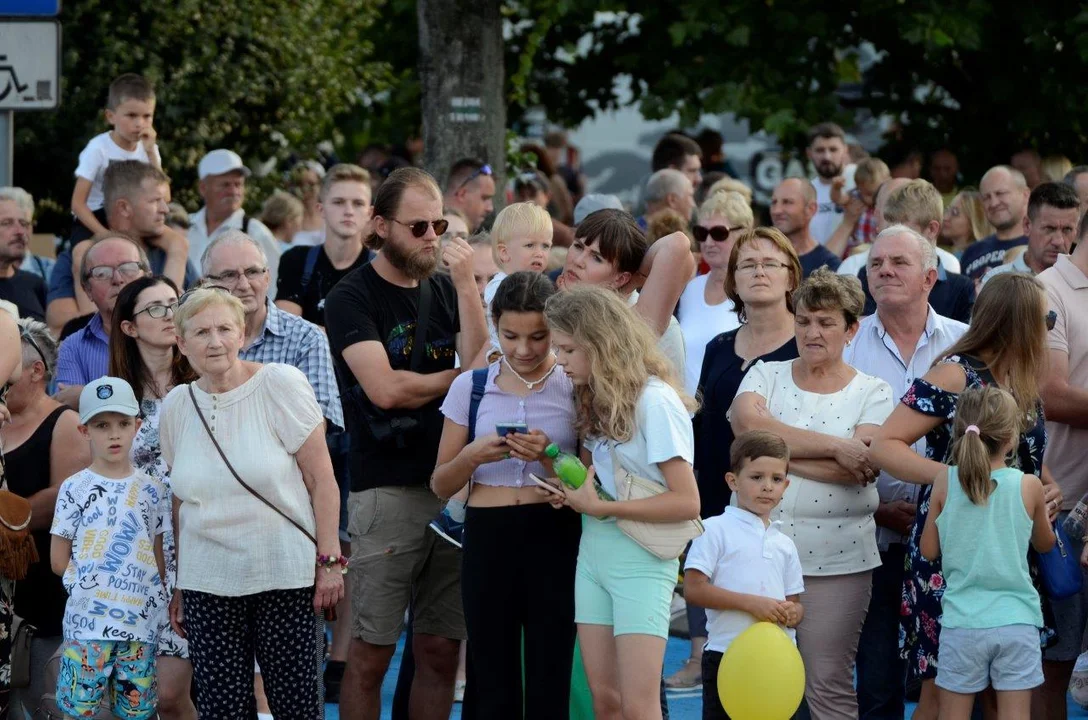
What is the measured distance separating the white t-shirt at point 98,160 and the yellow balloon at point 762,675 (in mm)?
5688

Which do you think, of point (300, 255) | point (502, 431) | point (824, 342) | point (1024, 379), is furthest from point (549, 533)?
point (300, 255)

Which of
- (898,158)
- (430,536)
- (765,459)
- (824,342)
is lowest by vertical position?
(430,536)

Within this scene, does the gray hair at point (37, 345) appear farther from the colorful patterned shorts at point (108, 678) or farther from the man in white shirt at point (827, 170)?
the man in white shirt at point (827, 170)

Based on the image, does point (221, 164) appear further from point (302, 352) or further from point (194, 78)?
point (302, 352)

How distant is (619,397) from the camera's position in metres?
5.44

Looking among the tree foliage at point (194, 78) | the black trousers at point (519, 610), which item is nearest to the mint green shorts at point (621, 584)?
the black trousers at point (519, 610)

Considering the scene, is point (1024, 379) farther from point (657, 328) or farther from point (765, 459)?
point (657, 328)

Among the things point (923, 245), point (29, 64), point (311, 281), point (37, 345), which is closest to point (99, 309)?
point (37, 345)

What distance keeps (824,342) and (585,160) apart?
19.4m

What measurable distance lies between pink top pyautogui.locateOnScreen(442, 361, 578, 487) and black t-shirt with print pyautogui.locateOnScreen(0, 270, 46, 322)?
4.21m

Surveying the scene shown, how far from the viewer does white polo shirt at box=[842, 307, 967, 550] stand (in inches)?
255

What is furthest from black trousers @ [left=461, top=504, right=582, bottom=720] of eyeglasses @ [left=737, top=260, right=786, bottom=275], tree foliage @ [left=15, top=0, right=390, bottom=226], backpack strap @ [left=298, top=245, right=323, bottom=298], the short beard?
tree foliage @ [left=15, top=0, right=390, bottom=226]

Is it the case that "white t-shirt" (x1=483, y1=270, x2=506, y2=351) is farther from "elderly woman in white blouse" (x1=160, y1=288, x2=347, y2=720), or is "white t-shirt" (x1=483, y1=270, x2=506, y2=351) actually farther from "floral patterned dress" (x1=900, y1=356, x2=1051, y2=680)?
"floral patterned dress" (x1=900, y1=356, x2=1051, y2=680)

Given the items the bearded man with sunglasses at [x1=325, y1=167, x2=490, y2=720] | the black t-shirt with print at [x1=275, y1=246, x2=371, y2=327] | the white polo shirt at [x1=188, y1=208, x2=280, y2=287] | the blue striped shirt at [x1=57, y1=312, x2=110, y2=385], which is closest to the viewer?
the bearded man with sunglasses at [x1=325, y1=167, x2=490, y2=720]
